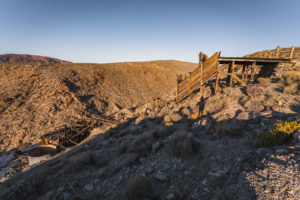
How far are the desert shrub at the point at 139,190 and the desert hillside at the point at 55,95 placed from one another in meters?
17.1

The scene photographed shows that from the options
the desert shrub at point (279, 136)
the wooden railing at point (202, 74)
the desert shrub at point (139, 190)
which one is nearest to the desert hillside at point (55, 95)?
the wooden railing at point (202, 74)

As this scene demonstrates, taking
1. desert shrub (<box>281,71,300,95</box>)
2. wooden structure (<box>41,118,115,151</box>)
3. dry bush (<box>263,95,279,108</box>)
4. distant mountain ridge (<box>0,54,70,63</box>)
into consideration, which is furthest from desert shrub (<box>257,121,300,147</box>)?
distant mountain ridge (<box>0,54,70,63</box>)

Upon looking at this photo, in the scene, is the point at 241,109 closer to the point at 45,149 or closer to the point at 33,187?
the point at 33,187

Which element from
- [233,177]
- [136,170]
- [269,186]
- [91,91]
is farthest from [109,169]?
[91,91]

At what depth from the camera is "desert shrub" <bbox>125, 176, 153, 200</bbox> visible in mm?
3754

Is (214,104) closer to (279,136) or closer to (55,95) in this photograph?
(279,136)

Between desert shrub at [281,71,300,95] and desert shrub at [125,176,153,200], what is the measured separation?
32.6 feet

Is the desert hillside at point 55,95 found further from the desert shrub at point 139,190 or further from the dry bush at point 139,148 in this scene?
the desert shrub at point 139,190

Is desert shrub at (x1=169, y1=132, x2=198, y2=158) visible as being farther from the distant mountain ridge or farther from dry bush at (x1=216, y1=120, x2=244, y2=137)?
the distant mountain ridge

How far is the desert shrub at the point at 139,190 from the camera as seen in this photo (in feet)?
12.3

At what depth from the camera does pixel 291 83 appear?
9336mm

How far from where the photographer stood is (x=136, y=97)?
98.6 feet

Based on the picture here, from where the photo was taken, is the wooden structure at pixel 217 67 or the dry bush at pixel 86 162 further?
the wooden structure at pixel 217 67

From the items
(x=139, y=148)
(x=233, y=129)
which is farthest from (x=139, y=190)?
(x=233, y=129)
